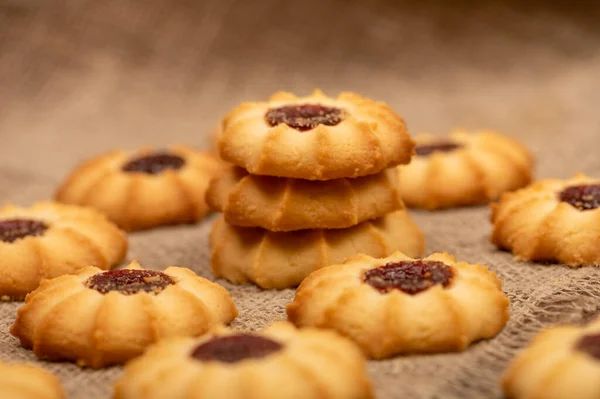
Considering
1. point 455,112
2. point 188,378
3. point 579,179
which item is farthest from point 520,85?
point 188,378

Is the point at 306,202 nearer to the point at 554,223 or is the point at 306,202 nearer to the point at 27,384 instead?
the point at 554,223

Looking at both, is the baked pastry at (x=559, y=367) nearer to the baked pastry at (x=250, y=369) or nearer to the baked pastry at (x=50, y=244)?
the baked pastry at (x=250, y=369)

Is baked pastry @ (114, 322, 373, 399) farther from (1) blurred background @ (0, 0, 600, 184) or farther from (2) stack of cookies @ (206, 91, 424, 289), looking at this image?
(1) blurred background @ (0, 0, 600, 184)

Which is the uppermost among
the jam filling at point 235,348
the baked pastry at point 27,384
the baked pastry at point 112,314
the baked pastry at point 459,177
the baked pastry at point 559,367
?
the baked pastry at point 459,177

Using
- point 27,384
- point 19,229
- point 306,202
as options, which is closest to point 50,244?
point 19,229

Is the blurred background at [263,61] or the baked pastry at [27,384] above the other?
the blurred background at [263,61]

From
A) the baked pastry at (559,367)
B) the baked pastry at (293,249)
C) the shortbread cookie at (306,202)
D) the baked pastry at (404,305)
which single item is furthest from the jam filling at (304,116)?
the baked pastry at (559,367)

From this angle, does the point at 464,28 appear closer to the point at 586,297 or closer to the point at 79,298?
the point at 586,297
